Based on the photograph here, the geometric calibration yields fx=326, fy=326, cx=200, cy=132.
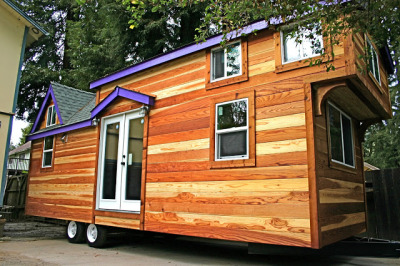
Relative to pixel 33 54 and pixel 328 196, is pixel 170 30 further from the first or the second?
pixel 328 196

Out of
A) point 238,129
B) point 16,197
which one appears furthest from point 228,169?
point 16,197

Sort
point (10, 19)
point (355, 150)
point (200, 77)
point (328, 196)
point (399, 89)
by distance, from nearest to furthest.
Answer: point (328, 196) → point (200, 77) → point (355, 150) → point (10, 19) → point (399, 89)

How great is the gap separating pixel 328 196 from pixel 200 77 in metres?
3.18

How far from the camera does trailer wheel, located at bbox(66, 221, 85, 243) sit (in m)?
8.20

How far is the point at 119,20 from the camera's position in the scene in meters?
15.6

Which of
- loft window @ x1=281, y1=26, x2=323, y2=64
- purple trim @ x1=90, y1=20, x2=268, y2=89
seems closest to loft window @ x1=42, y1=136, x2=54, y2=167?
purple trim @ x1=90, y1=20, x2=268, y2=89

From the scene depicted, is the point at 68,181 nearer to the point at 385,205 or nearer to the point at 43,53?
the point at 385,205

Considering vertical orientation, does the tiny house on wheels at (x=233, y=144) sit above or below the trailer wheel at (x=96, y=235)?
above

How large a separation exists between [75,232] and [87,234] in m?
0.71

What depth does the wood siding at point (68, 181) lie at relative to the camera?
805 centimetres

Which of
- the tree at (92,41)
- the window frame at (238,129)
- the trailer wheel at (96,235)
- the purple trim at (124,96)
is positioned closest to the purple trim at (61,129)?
the purple trim at (124,96)

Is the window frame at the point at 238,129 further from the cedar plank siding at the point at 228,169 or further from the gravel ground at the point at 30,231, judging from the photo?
Result: the gravel ground at the point at 30,231

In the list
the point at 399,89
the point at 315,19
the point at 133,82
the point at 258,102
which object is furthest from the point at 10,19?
the point at 399,89

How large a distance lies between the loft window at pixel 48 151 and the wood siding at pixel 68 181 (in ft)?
0.64
